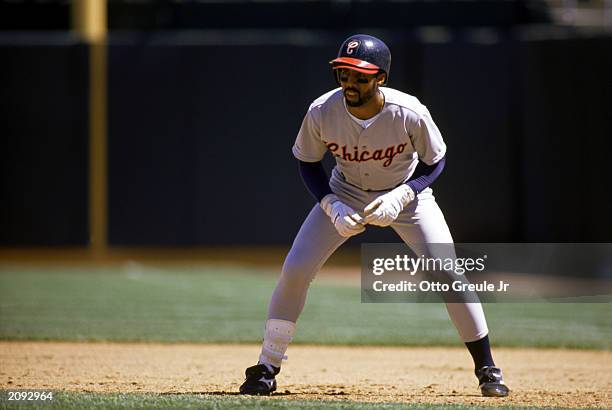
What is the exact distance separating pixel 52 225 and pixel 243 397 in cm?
928

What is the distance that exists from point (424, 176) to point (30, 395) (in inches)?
90.6

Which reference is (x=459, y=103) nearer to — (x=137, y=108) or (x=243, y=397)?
(x=137, y=108)

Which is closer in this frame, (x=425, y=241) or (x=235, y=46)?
(x=425, y=241)

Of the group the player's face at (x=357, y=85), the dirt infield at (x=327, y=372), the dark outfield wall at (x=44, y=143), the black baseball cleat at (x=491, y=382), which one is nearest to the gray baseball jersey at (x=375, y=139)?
the player's face at (x=357, y=85)

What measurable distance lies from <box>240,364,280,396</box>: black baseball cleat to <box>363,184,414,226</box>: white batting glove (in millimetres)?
934

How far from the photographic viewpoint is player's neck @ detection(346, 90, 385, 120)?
→ 16.8 ft

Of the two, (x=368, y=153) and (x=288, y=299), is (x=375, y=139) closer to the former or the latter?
(x=368, y=153)

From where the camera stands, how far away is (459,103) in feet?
44.1

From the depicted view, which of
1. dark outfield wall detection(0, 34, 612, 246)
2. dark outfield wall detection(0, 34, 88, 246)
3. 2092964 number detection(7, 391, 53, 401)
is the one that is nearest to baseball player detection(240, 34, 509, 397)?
2092964 number detection(7, 391, 53, 401)

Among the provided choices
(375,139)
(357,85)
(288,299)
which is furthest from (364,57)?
(288,299)

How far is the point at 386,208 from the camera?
501 centimetres

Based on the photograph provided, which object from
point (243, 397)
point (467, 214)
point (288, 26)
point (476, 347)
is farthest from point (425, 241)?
point (288, 26)

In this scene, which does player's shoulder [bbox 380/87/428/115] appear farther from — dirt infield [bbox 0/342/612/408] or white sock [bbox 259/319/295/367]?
dirt infield [bbox 0/342/612/408]

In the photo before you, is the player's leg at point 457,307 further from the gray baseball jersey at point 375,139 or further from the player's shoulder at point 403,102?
the player's shoulder at point 403,102
